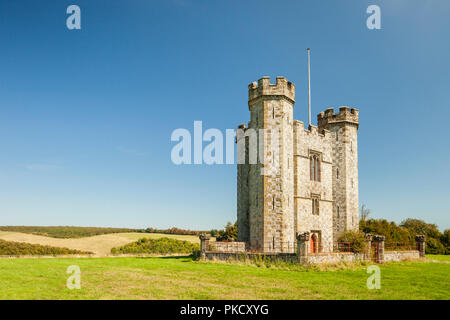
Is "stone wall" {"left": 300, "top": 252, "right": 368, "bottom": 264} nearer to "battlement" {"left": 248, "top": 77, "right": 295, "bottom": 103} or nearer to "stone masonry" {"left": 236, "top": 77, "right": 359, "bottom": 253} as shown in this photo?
"stone masonry" {"left": 236, "top": 77, "right": 359, "bottom": 253}

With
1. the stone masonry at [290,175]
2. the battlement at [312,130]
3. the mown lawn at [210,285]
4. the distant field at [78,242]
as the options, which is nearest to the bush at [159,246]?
the distant field at [78,242]

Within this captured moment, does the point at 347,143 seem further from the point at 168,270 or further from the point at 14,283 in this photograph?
the point at 14,283

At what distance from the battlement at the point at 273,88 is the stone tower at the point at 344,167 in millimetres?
7629

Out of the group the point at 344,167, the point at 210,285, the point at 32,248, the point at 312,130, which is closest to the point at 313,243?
the point at 344,167

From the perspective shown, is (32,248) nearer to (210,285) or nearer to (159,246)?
(159,246)

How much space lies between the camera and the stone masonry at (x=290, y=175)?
1000 inches

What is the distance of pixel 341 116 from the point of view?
32562mm

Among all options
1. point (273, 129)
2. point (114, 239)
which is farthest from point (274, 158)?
point (114, 239)

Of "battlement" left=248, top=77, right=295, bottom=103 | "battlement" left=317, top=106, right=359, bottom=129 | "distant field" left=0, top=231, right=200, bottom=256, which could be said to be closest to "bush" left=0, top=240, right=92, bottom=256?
"distant field" left=0, top=231, right=200, bottom=256

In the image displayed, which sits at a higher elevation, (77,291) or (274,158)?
(274,158)

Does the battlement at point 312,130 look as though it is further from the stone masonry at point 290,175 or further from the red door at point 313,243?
the red door at point 313,243

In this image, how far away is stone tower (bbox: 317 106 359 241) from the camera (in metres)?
31.6
